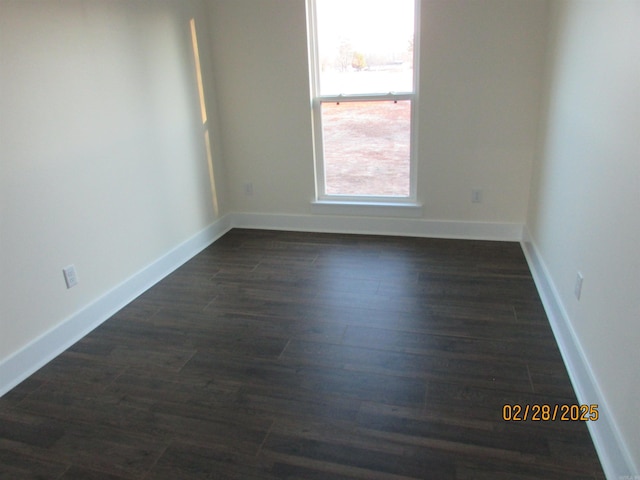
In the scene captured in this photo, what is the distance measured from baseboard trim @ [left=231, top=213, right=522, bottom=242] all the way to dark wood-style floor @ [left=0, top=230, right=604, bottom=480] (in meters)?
0.52

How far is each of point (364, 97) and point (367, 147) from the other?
0.40 m

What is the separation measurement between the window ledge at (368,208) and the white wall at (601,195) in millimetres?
1223

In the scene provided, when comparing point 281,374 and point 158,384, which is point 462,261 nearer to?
point 281,374

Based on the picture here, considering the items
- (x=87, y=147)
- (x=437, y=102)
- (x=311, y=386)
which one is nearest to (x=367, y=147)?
(x=437, y=102)

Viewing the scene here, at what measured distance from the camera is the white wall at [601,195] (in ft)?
4.94

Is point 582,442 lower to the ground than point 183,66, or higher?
lower

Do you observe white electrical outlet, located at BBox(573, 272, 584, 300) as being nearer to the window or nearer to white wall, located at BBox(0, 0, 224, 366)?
the window

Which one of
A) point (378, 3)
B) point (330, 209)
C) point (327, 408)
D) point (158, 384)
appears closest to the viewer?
point (327, 408)

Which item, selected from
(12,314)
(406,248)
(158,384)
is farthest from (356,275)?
(12,314)

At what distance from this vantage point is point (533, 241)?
10.6 ft

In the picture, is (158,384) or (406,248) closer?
(158,384)

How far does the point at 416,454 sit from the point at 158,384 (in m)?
1.21
